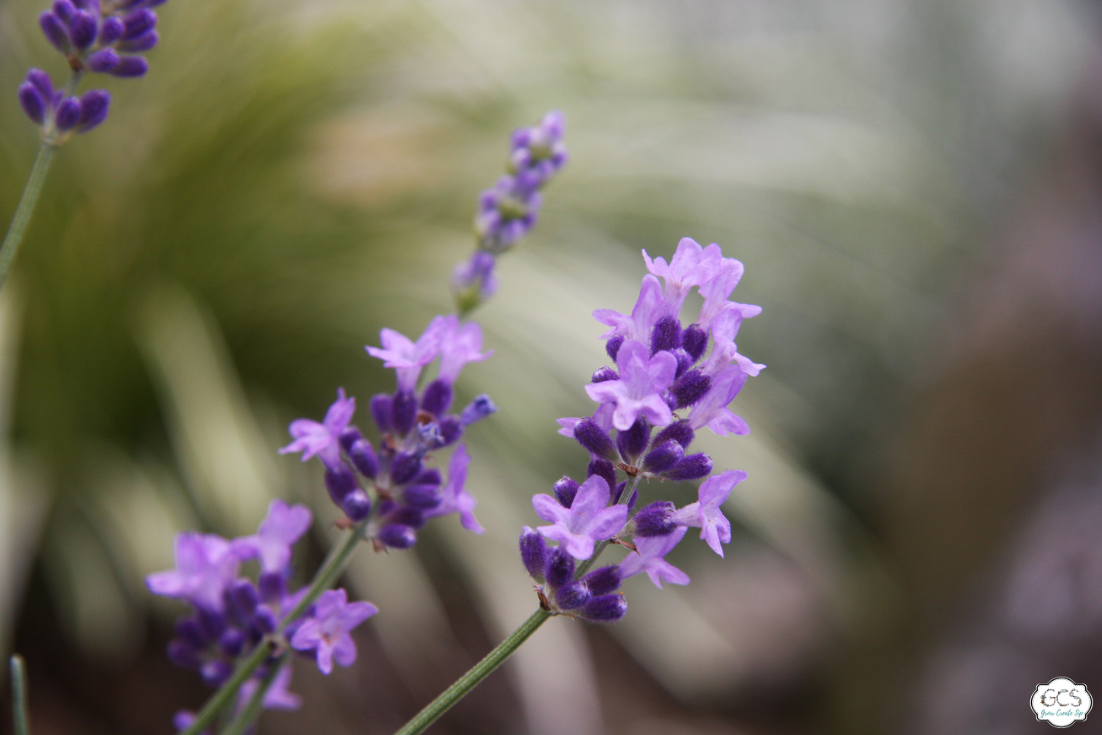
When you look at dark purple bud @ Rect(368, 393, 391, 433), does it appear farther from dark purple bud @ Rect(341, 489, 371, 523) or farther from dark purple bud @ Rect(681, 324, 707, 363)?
dark purple bud @ Rect(681, 324, 707, 363)

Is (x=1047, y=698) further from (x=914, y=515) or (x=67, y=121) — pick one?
(x=914, y=515)

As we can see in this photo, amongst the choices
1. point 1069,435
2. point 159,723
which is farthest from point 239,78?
point 1069,435

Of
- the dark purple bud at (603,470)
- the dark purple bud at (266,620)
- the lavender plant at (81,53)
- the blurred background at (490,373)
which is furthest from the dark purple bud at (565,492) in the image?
the blurred background at (490,373)

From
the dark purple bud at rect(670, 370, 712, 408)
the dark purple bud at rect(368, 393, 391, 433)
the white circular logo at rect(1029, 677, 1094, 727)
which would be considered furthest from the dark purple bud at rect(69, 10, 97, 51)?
the white circular logo at rect(1029, 677, 1094, 727)

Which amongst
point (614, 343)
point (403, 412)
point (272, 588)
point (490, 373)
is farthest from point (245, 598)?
point (490, 373)

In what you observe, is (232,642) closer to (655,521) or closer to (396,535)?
(396,535)

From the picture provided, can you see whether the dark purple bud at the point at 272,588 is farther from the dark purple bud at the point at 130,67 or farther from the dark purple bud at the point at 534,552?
the dark purple bud at the point at 130,67

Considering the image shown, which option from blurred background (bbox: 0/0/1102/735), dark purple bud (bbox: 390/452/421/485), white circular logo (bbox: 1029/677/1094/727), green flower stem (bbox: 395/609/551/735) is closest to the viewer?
green flower stem (bbox: 395/609/551/735)
